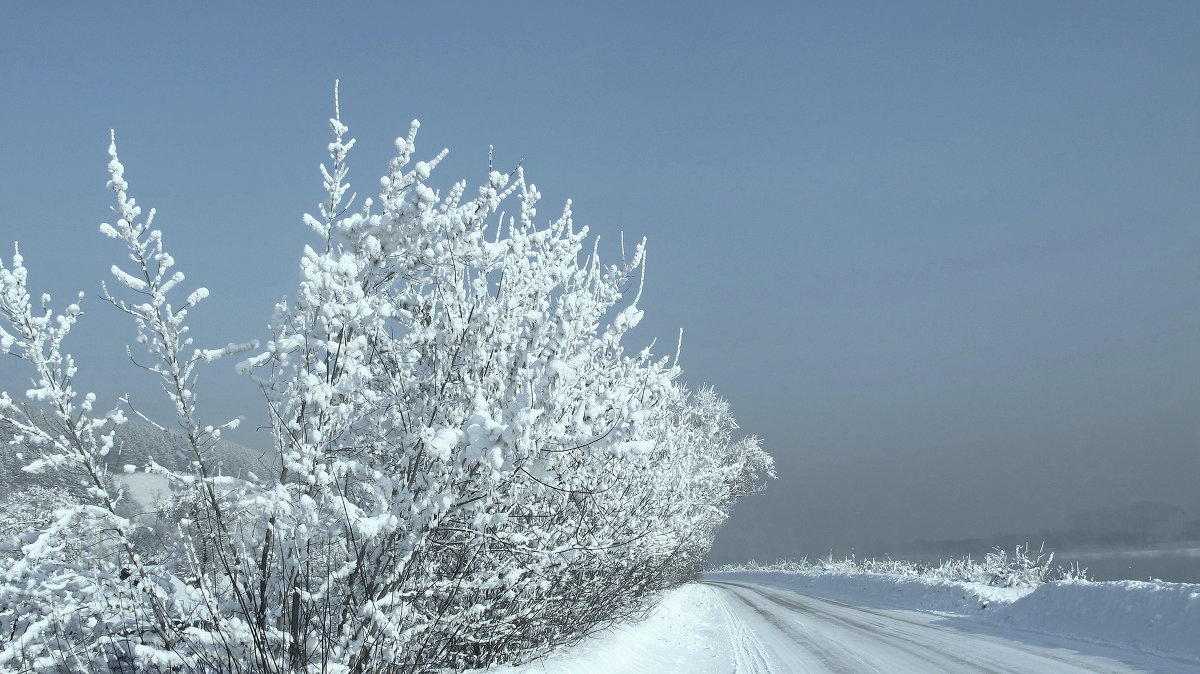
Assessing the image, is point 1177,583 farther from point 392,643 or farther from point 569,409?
point 392,643

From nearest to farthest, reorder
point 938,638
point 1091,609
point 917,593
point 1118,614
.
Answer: point 938,638 → point 1118,614 → point 1091,609 → point 917,593

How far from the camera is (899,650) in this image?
32.9 ft

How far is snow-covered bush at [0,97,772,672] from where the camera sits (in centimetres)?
357

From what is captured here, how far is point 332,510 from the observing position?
3.67 meters

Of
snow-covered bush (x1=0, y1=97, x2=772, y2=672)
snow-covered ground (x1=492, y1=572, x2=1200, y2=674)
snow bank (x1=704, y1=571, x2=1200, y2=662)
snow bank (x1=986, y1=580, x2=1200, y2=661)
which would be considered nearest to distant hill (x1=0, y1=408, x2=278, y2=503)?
snow-covered bush (x1=0, y1=97, x2=772, y2=672)

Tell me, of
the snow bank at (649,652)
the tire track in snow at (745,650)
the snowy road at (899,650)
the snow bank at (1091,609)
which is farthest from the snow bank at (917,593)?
the snow bank at (649,652)

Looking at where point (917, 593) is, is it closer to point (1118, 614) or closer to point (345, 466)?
point (1118, 614)

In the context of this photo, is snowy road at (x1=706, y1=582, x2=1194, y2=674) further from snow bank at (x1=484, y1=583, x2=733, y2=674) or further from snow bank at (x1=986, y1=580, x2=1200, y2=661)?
snow bank at (x1=986, y1=580, x2=1200, y2=661)

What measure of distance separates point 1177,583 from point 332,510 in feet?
45.4

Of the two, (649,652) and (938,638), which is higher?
(649,652)

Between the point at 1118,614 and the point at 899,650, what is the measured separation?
4853mm

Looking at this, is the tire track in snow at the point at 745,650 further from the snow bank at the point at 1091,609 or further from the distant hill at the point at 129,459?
the distant hill at the point at 129,459

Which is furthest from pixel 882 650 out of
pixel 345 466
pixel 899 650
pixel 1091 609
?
pixel 345 466

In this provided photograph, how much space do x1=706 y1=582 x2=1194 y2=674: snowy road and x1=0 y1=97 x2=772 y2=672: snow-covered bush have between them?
598 centimetres
